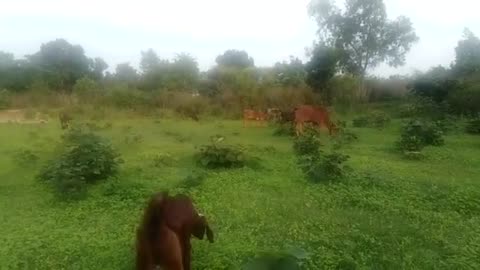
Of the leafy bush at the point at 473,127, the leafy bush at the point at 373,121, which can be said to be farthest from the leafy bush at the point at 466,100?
the leafy bush at the point at 473,127

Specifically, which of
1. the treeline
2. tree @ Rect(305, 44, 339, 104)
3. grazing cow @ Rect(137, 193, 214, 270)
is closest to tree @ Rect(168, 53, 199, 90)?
the treeline

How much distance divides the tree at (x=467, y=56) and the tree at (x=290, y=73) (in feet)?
19.2

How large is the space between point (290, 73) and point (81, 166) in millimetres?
14379

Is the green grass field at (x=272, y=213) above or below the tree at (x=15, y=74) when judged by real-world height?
below

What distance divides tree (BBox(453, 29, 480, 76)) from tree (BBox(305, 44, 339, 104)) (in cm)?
491

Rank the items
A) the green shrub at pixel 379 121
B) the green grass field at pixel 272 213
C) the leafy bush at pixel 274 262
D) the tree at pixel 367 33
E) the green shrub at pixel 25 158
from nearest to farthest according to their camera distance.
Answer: the leafy bush at pixel 274 262 < the green grass field at pixel 272 213 < the green shrub at pixel 25 158 < the green shrub at pixel 379 121 < the tree at pixel 367 33

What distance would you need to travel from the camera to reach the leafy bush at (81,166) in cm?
616

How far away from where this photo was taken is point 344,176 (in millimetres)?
6684

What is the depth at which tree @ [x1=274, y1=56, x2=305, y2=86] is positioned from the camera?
754 inches

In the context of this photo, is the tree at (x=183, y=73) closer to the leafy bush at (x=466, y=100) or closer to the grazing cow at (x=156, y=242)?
the leafy bush at (x=466, y=100)

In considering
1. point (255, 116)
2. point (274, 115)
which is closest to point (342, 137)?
point (274, 115)

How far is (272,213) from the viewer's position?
5488mm

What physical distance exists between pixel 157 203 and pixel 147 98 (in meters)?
15.5

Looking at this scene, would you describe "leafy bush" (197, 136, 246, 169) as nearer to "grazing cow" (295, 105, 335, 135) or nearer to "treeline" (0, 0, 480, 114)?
"grazing cow" (295, 105, 335, 135)
